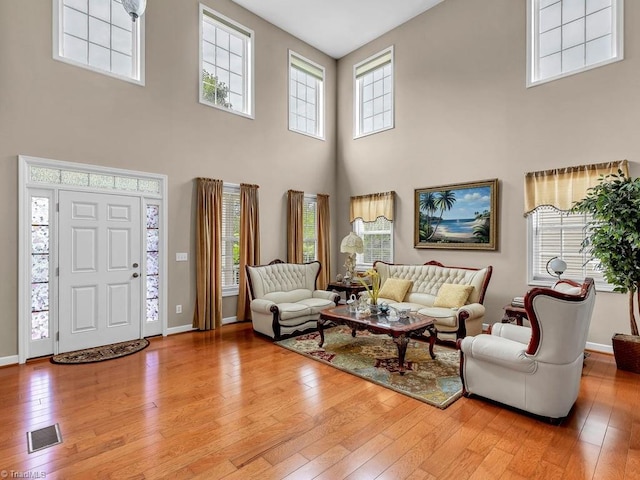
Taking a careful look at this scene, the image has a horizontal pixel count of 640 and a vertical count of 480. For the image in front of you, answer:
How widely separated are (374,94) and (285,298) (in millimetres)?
4470

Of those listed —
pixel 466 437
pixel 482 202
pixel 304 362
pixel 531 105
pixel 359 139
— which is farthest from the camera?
pixel 359 139

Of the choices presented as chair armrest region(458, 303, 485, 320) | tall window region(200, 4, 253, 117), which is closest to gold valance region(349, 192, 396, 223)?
chair armrest region(458, 303, 485, 320)

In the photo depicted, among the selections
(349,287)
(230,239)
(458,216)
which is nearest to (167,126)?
(230,239)

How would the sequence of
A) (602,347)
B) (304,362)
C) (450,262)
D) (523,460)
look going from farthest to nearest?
(450,262) < (602,347) < (304,362) < (523,460)

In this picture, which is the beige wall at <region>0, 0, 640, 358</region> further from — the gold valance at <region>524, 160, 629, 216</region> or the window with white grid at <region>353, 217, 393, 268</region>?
the window with white grid at <region>353, 217, 393, 268</region>

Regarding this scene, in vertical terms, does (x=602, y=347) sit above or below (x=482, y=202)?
below

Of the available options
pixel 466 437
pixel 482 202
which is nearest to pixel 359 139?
pixel 482 202

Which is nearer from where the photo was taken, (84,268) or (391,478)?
(391,478)

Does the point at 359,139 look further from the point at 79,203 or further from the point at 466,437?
the point at 466,437

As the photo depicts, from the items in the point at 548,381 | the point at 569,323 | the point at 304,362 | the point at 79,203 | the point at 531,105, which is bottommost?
the point at 304,362

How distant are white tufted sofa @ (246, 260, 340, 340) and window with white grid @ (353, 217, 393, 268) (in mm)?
1364

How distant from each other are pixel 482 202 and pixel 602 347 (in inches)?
94.7

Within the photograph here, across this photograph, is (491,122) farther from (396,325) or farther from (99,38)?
(99,38)

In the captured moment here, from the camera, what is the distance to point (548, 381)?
2639mm
